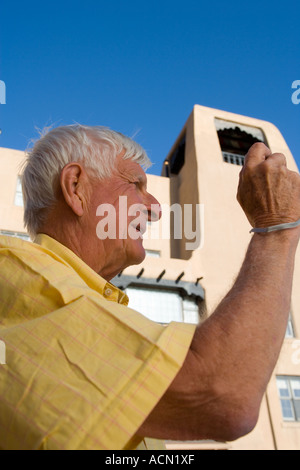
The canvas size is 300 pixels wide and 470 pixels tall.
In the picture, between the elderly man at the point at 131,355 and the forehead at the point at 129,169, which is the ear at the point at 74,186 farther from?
the elderly man at the point at 131,355

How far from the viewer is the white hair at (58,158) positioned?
1.75m

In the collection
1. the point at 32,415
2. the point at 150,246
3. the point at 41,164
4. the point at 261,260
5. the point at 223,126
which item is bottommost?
the point at 32,415

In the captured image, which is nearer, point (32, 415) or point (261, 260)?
point (32, 415)

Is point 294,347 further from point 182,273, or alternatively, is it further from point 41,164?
point 41,164

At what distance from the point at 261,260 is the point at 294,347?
1640 cm

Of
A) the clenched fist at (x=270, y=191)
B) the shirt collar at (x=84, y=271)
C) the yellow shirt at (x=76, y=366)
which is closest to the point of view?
the yellow shirt at (x=76, y=366)

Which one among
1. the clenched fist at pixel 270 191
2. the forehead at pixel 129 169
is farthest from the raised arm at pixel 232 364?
the forehead at pixel 129 169

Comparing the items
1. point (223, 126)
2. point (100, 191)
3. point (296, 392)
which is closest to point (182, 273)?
point (296, 392)

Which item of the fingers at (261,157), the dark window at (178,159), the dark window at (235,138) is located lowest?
the fingers at (261,157)

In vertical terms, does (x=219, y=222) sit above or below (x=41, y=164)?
above

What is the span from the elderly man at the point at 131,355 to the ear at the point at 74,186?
0.50 meters

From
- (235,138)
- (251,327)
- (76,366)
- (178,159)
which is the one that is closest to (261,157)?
(251,327)

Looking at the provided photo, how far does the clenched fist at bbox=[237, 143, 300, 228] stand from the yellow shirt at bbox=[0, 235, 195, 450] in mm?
504

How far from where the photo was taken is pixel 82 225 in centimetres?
164
